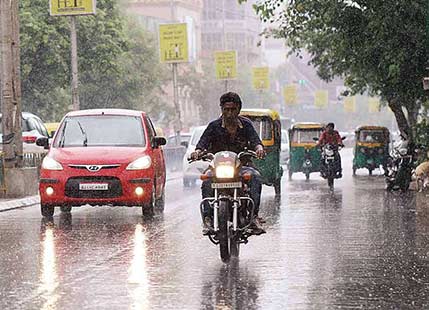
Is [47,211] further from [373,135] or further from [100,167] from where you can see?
[373,135]

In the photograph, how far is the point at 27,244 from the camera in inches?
568

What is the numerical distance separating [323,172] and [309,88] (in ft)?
395

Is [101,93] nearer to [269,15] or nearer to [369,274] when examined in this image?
[269,15]

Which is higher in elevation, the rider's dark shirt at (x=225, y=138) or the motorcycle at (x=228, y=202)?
the rider's dark shirt at (x=225, y=138)

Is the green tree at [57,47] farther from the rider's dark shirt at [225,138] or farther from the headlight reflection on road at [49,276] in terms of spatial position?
the rider's dark shirt at [225,138]

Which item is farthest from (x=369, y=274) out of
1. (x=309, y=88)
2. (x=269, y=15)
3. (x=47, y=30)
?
(x=309, y=88)

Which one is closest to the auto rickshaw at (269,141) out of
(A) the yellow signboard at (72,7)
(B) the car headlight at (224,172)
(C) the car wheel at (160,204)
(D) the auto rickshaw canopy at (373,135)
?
(C) the car wheel at (160,204)

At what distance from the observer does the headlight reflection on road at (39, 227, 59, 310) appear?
31.0ft

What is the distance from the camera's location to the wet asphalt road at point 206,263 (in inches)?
373

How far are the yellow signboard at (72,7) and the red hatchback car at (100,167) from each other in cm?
1363

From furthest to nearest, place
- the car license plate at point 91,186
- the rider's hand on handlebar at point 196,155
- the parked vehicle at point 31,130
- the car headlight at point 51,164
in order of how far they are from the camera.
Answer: the parked vehicle at point 31,130 → the car headlight at point 51,164 → the car license plate at point 91,186 → the rider's hand on handlebar at point 196,155

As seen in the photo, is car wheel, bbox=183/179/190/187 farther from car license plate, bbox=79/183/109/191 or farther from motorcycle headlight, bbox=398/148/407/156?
car license plate, bbox=79/183/109/191

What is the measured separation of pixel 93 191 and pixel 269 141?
10042mm

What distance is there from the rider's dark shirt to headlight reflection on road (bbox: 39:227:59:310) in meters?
2.02
